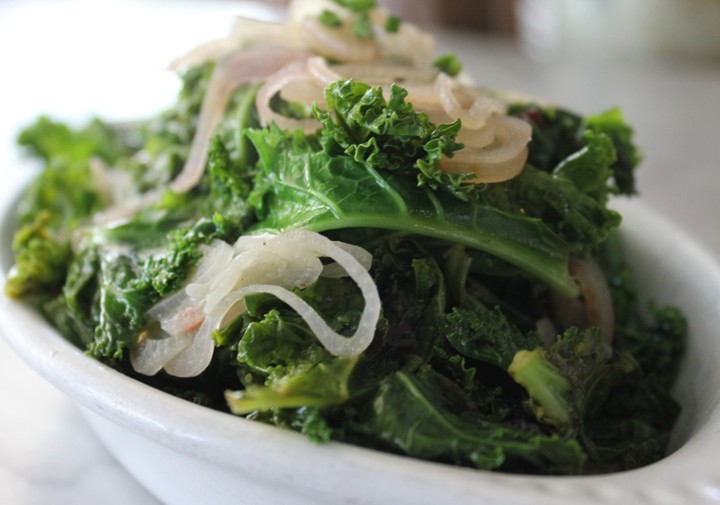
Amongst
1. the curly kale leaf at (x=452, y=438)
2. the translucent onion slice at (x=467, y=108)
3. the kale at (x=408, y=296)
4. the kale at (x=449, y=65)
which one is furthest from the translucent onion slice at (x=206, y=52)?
the curly kale leaf at (x=452, y=438)

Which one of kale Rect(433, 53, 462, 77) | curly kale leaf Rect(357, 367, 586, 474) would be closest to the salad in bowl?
curly kale leaf Rect(357, 367, 586, 474)

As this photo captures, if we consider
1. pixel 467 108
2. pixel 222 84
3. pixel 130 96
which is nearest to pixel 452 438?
pixel 467 108

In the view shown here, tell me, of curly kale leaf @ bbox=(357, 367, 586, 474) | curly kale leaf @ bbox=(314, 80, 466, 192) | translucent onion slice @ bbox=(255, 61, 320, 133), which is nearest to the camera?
curly kale leaf @ bbox=(357, 367, 586, 474)

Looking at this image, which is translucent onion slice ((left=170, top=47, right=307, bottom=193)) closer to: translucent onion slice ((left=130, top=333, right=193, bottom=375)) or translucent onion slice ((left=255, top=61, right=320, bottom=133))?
translucent onion slice ((left=255, top=61, right=320, bottom=133))

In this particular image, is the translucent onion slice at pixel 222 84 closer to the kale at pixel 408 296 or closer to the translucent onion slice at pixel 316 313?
the kale at pixel 408 296

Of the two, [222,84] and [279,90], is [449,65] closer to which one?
[279,90]

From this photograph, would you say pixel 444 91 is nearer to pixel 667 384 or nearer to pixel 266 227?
pixel 266 227
